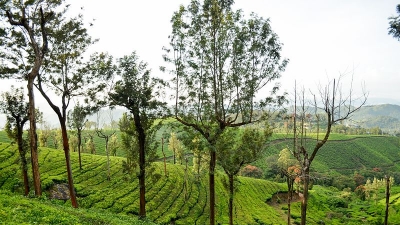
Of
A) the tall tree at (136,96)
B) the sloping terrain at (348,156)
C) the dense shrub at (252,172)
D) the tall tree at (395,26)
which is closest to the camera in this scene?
the tall tree at (395,26)

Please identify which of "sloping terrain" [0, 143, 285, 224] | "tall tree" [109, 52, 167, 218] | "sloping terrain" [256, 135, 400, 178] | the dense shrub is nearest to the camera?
"tall tree" [109, 52, 167, 218]

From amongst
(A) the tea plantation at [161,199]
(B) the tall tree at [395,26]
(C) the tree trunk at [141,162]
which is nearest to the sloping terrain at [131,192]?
(A) the tea plantation at [161,199]

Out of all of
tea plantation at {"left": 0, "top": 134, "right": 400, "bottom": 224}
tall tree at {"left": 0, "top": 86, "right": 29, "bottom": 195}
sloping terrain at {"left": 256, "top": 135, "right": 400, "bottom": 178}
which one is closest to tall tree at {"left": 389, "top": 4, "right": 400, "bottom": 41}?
tea plantation at {"left": 0, "top": 134, "right": 400, "bottom": 224}

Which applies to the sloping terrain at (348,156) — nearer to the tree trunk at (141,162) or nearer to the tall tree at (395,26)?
the tree trunk at (141,162)

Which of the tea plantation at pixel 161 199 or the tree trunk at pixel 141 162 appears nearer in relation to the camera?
the tree trunk at pixel 141 162

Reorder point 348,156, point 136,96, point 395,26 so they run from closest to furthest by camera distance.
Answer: point 395,26
point 136,96
point 348,156

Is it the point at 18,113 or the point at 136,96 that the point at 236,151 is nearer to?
the point at 136,96

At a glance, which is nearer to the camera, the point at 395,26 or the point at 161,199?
the point at 395,26

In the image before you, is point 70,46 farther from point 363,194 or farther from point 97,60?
point 363,194

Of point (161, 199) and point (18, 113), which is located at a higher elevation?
point (18, 113)

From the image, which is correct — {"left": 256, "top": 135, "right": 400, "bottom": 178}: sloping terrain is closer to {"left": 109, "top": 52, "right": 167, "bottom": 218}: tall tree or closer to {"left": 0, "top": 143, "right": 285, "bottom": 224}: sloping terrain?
{"left": 0, "top": 143, "right": 285, "bottom": 224}: sloping terrain

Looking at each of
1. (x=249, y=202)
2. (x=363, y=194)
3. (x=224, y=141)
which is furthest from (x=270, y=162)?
(x=224, y=141)

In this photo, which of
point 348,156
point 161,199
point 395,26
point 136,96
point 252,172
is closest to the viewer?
point 395,26

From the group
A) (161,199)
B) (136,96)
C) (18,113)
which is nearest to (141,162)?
(136,96)
